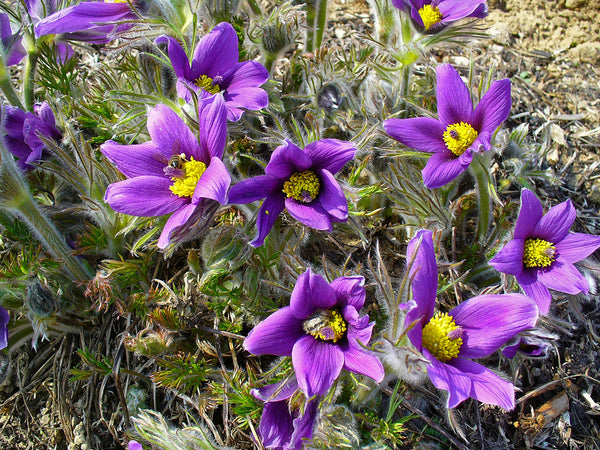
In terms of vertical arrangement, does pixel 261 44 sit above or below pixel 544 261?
above

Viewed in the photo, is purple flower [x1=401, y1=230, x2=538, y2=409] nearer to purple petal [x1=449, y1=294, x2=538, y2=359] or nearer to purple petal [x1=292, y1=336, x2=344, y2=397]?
purple petal [x1=449, y1=294, x2=538, y2=359]

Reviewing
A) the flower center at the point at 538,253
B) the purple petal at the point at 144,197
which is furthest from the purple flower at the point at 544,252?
the purple petal at the point at 144,197

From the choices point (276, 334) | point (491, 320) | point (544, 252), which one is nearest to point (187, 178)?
point (276, 334)

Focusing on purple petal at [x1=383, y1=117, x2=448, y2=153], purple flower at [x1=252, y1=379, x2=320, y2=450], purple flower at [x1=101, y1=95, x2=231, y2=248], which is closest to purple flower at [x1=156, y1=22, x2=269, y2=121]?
purple flower at [x1=101, y1=95, x2=231, y2=248]

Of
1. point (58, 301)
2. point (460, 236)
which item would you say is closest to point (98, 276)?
point (58, 301)

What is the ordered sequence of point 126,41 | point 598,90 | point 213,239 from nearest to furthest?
point 213,239, point 126,41, point 598,90

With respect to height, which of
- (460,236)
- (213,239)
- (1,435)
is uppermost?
(213,239)

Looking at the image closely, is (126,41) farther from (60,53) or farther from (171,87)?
(60,53)
